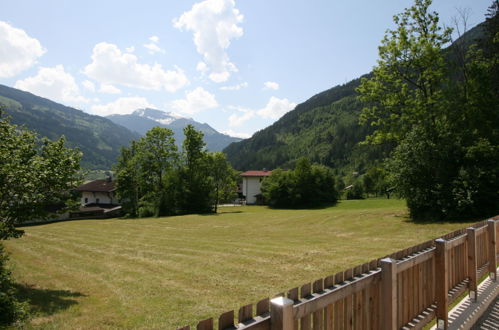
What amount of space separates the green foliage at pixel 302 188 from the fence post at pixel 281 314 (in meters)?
68.5

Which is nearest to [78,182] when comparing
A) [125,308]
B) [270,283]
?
[125,308]

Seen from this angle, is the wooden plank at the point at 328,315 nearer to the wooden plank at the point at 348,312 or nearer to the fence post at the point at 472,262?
the wooden plank at the point at 348,312

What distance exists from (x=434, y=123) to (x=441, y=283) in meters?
22.4

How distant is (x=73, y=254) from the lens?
18.0 m

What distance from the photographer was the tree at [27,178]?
8.84 m

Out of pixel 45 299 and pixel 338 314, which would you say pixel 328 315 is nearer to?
pixel 338 314

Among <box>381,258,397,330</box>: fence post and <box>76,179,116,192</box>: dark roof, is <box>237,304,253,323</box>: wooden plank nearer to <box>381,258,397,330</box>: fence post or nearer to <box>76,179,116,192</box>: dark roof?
<box>381,258,397,330</box>: fence post

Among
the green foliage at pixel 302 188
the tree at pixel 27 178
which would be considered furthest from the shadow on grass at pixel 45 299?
the green foliage at pixel 302 188

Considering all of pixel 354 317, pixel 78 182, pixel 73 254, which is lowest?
pixel 73 254

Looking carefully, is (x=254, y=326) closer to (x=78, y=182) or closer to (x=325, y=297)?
(x=325, y=297)

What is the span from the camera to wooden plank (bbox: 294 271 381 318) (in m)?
3.08

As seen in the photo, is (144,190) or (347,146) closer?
(144,190)

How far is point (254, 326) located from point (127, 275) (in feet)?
37.1

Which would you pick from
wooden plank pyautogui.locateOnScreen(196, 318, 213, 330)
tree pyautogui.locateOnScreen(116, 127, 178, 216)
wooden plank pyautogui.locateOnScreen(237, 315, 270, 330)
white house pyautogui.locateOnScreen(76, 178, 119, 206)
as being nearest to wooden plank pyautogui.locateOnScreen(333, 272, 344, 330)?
wooden plank pyautogui.locateOnScreen(237, 315, 270, 330)
